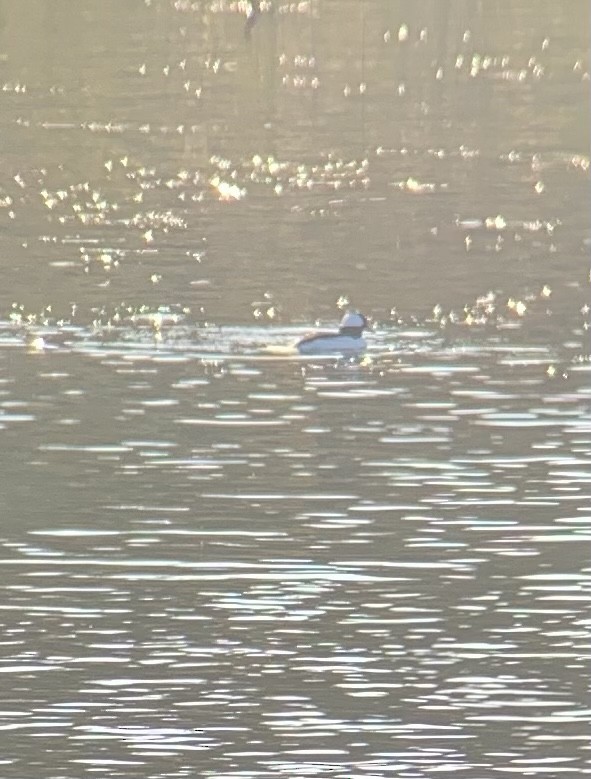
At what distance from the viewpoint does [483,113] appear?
58531 mm

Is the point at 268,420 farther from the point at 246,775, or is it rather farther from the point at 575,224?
the point at 575,224

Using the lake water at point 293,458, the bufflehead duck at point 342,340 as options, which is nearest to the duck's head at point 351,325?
the bufflehead duck at point 342,340

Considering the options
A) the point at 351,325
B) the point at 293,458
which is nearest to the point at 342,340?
the point at 351,325

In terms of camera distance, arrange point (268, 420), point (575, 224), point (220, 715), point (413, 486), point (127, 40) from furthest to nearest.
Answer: point (127, 40) < point (575, 224) < point (268, 420) < point (413, 486) < point (220, 715)

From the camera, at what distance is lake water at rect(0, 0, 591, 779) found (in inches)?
643

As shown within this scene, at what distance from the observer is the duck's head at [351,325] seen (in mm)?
29062

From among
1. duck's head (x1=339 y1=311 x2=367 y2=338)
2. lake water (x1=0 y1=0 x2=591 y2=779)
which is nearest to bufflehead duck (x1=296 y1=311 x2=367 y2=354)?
duck's head (x1=339 y1=311 x2=367 y2=338)

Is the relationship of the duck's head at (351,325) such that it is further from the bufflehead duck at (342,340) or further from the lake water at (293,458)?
the lake water at (293,458)

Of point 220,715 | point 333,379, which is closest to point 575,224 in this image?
point 333,379

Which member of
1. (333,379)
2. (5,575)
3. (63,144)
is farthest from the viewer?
(63,144)

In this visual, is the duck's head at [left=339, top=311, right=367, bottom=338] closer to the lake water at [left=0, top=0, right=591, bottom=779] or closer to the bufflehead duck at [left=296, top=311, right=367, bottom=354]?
the bufflehead duck at [left=296, top=311, right=367, bottom=354]

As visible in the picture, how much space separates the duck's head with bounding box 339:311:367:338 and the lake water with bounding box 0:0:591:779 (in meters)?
0.34

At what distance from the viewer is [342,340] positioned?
94.0 ft

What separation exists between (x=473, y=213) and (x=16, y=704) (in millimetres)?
25779
